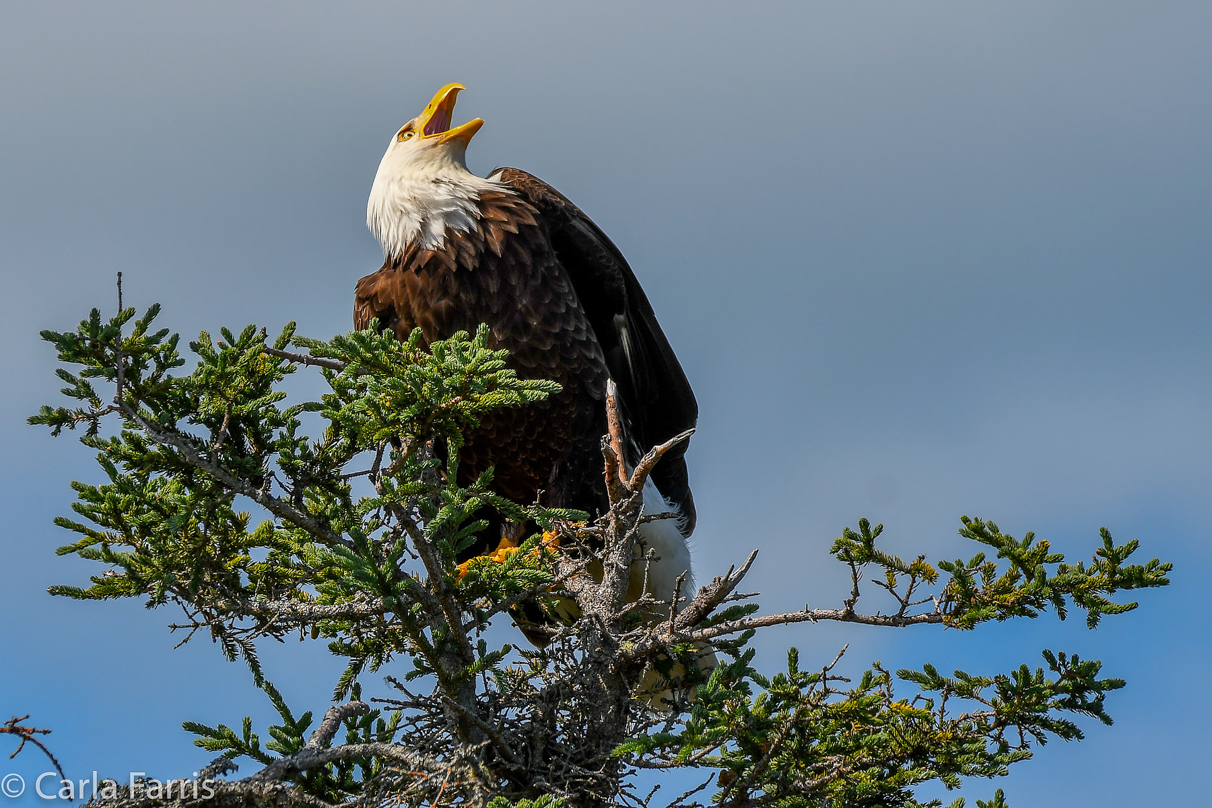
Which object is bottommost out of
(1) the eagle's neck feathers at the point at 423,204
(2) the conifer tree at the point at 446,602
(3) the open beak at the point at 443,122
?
(2) the conifer tree at the point at 446,602

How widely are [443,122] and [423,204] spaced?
0.81 m

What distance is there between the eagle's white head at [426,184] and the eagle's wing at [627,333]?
0.24 m

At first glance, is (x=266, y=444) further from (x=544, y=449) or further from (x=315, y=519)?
(x=544, y=449)

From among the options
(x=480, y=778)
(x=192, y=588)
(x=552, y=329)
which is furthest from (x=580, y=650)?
(x=552, y=329)

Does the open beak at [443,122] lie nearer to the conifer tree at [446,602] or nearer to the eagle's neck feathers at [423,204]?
the eagle's neck feathers at [423,204]

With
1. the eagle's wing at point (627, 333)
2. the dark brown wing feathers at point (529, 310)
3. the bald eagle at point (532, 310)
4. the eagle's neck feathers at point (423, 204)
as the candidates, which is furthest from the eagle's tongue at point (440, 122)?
the dark brown wing feathers at point (529, 310)

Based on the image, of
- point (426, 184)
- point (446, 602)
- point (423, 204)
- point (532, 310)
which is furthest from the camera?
point (426, 184)

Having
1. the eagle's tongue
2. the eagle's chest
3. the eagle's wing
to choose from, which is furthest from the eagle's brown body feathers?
the eagle's tongue

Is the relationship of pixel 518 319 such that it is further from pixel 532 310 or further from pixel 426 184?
pixel 426 184

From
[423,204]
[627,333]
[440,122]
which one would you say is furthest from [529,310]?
[440,122]

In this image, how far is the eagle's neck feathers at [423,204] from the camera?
4.55m

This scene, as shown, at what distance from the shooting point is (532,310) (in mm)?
4348

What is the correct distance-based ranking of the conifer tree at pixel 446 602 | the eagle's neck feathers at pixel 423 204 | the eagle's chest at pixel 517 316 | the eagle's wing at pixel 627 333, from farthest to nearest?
the eagle's wing at pixel 627 333, the eagle's neck feathers at pixel 423 204, the eagle's chest at pixel 517 316, the conifer tree at pixel 446 602

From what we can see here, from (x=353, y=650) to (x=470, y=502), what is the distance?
110cm
